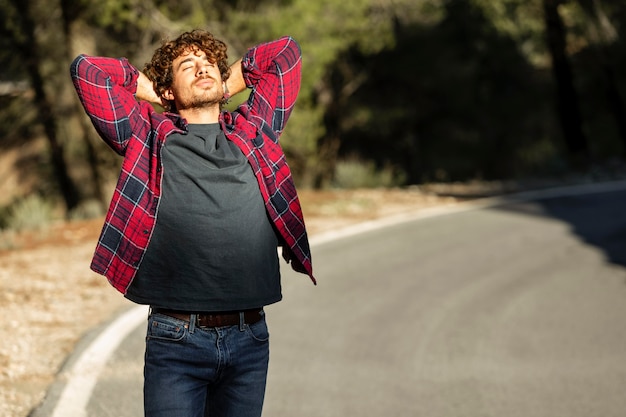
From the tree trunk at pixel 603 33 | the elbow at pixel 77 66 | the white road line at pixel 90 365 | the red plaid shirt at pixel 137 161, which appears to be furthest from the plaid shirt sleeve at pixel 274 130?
the tree trunk at pixel 603 33

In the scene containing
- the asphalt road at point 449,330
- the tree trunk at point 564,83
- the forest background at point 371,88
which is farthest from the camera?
the tree trunk at point 564,83

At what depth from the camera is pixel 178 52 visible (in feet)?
12.0

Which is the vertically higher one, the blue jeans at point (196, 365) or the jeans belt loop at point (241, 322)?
the jeans belt loop at point (241, 322)

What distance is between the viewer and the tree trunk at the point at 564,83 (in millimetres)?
24688

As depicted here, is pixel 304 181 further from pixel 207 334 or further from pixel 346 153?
pixel 207 334

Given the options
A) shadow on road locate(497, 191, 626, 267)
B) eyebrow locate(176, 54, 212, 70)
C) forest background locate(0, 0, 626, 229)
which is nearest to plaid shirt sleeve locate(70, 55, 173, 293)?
eyebrow locate(176, 54, 212, 70)

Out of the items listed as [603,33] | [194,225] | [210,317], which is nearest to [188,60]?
[194,225]

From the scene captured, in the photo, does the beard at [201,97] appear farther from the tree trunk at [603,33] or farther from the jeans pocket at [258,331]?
the tree trunk at [603,33]

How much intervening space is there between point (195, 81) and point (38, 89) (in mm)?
21517

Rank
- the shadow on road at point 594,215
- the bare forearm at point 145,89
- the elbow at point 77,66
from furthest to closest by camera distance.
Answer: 1. the shadow on road at point 594,215
2. the bare forearm at point 145,89
3. the elbow at point 77,66

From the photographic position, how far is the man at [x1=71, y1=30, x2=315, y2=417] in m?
3.48

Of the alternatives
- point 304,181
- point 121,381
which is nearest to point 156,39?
point 304,181

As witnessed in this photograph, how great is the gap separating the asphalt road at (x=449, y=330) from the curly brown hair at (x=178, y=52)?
3.16 m

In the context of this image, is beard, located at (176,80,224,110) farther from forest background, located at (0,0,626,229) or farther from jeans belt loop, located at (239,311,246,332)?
forest background, located at (0,0,626,229)
